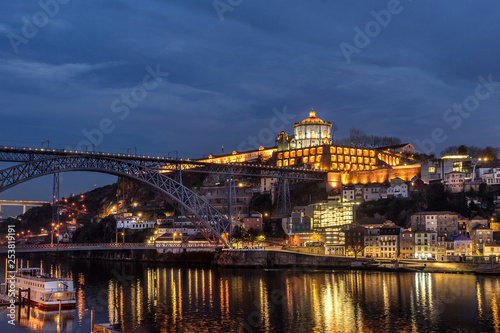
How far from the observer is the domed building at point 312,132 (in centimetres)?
10125

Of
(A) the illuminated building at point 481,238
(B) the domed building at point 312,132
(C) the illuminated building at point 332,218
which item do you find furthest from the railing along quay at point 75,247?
(B) the domed building at point 312,132

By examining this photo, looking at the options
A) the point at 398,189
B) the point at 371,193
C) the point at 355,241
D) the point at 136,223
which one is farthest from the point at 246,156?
the point at 355,241

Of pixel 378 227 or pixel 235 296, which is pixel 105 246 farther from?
pixel 378 227

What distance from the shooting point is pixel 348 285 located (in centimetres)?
4416

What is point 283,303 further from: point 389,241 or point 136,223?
point 136,223

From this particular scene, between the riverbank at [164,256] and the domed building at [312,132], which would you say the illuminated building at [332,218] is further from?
the domed building at [312,132]

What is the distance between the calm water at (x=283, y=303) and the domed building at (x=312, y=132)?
49695 mm

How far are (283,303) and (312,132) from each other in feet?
221

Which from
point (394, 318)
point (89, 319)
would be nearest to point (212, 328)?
point (89, 319)

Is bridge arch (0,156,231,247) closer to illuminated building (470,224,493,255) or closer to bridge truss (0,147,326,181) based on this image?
bridge truss (0,147,326,181)

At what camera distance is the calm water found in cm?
2983

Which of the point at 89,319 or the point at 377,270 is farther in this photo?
the point at 377,270

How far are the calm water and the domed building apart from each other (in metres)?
49.7

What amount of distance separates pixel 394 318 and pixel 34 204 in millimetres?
88026
